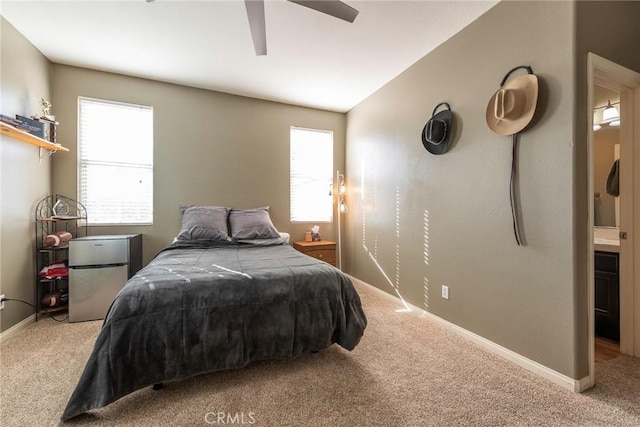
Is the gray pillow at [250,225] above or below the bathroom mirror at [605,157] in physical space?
below

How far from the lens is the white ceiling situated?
6.82 ft

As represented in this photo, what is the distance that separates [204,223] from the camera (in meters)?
3.00

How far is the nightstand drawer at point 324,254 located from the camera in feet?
12.1

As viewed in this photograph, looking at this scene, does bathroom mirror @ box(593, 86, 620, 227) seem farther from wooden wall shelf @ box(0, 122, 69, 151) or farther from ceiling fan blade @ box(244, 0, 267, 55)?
wooden wall shelf @ box(0, 122, 69, 151)

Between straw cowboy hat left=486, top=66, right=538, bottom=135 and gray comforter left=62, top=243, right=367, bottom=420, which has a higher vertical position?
straw cowboy hat left=486, top=66, right=538, bottom=135

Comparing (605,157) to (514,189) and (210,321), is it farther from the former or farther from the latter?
(210,321)

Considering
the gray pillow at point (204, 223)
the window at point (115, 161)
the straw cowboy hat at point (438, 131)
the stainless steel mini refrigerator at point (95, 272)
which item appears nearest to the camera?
the straw cowboy hat at point (438, 131)

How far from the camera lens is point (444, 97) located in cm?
246

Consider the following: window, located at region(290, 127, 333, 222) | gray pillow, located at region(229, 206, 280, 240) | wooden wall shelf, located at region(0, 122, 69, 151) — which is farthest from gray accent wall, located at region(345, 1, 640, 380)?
wooden wall shelf, located at region(0, 122, 69, 151)

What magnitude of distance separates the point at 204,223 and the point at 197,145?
1106 millimetres

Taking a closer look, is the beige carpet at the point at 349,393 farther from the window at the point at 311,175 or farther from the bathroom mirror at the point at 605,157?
the window at the point at 311,175

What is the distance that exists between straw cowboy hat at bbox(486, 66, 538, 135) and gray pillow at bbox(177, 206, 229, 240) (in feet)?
9.11

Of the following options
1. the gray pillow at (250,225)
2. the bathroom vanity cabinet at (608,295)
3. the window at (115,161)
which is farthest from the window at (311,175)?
the bathroom vanity cabinet at (608,295)

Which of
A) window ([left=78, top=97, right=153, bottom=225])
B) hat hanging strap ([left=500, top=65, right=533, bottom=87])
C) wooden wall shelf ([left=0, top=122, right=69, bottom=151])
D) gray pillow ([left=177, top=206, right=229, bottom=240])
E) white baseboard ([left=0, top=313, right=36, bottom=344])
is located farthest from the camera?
window ([left=78, top=97, right=153, bottom=225])
